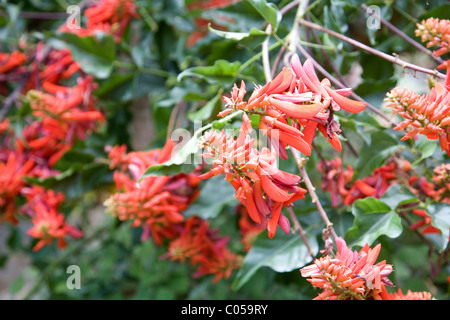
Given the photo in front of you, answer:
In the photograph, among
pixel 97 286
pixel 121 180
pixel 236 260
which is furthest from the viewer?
pixel 97 286

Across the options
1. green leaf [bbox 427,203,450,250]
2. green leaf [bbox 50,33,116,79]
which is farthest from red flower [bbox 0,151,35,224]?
green leaf [bbox 427,203,450,250]

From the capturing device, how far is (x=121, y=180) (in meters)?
0.88

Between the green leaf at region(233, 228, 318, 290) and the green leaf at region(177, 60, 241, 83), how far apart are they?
28cm

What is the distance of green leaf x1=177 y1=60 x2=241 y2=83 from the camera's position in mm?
771

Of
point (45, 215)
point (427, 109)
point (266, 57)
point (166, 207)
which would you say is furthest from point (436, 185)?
point (45, 215)

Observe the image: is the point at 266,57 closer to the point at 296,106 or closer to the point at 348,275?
the point at 296,106

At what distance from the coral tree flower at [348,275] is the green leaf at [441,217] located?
14cm

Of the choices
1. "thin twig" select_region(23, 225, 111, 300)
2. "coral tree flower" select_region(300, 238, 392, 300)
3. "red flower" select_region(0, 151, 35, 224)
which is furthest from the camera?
"thin twig" select_region(23, 225, 111, 300)

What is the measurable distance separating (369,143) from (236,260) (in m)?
0.45

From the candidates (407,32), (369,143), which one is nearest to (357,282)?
(369,143)

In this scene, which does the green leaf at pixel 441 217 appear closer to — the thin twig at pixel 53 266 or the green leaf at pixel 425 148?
→ the green leaf at pixel 425 148

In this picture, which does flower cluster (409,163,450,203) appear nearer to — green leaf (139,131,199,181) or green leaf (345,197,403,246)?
green leaf (345,197,403,246)

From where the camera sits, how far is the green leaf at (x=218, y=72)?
0.77 meters
